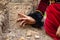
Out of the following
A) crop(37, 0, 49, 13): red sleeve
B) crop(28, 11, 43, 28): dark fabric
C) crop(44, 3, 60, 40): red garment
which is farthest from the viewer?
crop(37, 0, 49, 13): red sleeve

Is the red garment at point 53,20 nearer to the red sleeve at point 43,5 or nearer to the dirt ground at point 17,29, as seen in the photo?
the dirt ground at point 17,29

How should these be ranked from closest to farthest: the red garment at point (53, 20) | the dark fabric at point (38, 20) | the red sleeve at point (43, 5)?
the red garment at point (53, 20) → the dark fabric at point (38, 20) → the red sleeve at point (43, 5)

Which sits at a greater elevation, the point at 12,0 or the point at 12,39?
the point at 12,0

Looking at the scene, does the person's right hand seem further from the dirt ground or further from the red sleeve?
the red sleeve

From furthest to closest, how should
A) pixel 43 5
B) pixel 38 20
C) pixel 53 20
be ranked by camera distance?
pixel 43 5, pixel 38 20, pixel 53 20

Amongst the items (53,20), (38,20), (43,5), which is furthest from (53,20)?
(43,5)

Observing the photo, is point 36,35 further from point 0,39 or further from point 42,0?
point 42,0

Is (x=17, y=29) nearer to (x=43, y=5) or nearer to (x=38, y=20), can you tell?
(x=38, y=20)

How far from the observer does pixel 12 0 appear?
1258 mm

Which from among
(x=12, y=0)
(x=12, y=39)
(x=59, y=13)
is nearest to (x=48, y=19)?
(x=59, y=13)

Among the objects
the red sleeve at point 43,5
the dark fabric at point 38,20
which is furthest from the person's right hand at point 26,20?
the red sleeve at point 43,5

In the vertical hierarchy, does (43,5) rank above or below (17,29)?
above

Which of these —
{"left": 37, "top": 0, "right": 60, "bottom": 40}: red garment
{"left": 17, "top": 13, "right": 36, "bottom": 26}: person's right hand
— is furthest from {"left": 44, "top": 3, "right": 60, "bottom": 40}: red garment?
{"left": 17, "top": 13, "right": 36, "bottom": 26}: person's right hand

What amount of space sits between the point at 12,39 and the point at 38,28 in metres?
0.19
